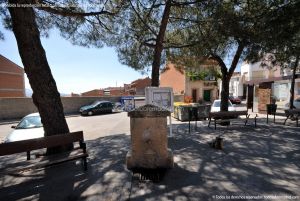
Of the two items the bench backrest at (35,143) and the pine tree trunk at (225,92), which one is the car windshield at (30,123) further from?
the pine tree trunk at (225,92)

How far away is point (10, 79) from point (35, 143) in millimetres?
36474

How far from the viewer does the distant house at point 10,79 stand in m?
34.1

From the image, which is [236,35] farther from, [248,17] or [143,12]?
[143,12]

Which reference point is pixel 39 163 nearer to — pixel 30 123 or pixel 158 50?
pixel 30 123

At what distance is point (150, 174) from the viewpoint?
15.0ft

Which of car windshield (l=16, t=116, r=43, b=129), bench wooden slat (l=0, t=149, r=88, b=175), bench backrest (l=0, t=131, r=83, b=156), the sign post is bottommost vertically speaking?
bench wooden slat (l=0, t=149, r=88, b=175)

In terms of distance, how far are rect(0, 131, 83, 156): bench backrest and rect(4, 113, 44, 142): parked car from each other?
131 inches

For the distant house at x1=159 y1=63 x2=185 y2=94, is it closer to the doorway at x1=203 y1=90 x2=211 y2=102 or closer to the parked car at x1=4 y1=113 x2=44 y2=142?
the doorway at x1=203 y1=90 x2=211 y2=102

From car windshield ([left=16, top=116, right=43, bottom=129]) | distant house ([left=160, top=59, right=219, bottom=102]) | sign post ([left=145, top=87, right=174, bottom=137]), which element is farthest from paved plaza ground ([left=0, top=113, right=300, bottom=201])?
distant house ([left=160, top=59, right=219, bottom=102])

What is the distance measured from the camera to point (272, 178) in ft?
14.4

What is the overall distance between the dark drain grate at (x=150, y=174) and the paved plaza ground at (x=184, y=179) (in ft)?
0.34

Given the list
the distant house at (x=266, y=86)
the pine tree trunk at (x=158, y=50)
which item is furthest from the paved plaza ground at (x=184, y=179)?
the distant house at (x=266, y=86)

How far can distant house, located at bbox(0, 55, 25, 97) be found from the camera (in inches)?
1344

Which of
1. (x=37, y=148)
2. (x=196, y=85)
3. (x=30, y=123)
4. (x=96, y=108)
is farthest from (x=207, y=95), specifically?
(x=37, y=148)
